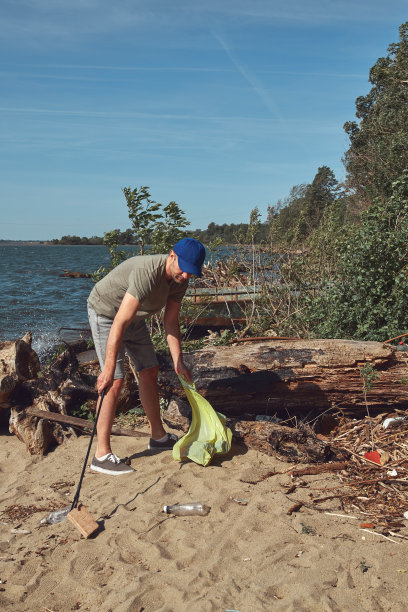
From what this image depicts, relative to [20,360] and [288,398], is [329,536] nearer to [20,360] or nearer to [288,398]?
[288,398]

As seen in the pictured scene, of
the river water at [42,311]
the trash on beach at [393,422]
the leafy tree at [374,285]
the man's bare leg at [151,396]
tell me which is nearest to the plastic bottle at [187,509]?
the man's bare leg at [151,396]

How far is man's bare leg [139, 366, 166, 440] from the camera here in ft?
14.7

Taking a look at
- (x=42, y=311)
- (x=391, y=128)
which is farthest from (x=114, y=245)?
(x=391, y=128)

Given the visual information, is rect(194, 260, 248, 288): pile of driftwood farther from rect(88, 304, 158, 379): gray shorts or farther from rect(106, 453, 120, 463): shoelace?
rect(106, 453, 120, 463): shoelace

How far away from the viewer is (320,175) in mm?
49062

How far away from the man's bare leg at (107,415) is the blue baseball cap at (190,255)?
113 cm

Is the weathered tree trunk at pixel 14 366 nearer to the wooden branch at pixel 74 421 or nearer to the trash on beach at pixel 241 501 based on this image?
the wooden branch at pixel 74 421

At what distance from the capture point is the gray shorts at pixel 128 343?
4270 mm

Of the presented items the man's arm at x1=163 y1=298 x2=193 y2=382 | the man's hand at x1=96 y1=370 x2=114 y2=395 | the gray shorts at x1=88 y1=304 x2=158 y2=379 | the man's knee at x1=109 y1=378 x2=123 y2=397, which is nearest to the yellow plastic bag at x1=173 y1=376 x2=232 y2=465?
the man's arm at x1=163 y1=298 x2=193 y2=382

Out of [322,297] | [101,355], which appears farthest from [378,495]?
[322,297]

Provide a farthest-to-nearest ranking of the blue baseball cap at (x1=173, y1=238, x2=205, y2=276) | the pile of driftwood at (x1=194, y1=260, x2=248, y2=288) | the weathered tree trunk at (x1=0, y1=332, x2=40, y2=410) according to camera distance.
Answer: the pile of driftwood at (x1=194, y1=260, x2=248, y2=288) < the weathered tree trunk at (x1=0, y1=332, x2=40, y2=410) < the blue baseball cap at (x1=173, y1=238, x2=205, y2=276)

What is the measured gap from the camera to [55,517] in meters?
3.58

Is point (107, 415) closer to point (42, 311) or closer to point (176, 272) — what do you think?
point (176, 272)

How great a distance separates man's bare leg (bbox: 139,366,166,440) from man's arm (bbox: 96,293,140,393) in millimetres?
566
